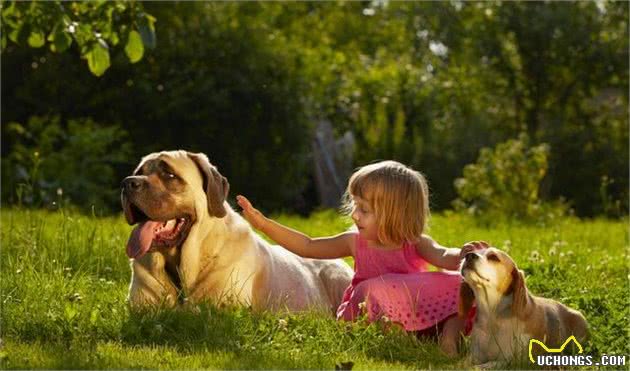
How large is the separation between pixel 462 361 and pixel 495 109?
1803 cm

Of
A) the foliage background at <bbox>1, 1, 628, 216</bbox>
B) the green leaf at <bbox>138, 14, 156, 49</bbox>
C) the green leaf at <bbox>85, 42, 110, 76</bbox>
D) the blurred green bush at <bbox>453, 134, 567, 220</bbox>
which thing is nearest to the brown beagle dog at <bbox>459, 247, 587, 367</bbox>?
the green leaf at <bbox>138, 14, 156, 49</bbox>

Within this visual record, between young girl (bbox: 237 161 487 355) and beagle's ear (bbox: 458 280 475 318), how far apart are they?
15cm

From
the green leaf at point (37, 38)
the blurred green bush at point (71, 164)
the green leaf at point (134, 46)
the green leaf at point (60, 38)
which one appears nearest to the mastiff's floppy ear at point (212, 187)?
the green leaf at point (134, 46)

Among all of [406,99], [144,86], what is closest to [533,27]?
[406,99]

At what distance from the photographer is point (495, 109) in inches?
899

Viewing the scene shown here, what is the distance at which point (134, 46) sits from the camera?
7.60m

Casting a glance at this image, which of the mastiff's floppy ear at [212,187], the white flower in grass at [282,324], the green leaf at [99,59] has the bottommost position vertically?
the white flower in grass at [282,324]

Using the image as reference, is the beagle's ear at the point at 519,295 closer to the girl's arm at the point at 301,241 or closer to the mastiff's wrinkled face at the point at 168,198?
the girl's arm at the point at 301,241

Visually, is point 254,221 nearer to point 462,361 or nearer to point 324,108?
point 462,361

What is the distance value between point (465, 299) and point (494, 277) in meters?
0.39

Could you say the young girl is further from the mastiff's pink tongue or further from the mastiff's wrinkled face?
the mastiff's pink tongue

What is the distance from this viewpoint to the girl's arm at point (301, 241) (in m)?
6.06

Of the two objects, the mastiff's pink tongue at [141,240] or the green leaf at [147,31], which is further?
the green leaf at [147,31]

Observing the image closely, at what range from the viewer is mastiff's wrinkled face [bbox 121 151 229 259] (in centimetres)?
554
